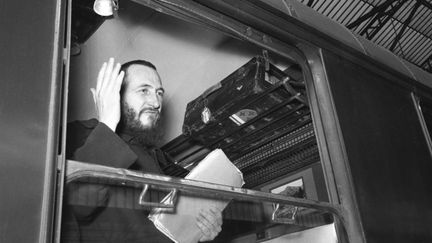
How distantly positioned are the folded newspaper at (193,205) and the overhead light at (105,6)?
50 centimetres

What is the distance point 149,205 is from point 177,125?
1.35 metres

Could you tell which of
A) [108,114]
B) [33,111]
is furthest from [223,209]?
[33,111]

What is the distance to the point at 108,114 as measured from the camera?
115 cm

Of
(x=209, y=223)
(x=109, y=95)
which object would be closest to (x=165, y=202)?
(x=209, y=223)

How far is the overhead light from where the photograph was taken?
1.13 meters

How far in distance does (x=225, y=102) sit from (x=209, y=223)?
2.72 ft

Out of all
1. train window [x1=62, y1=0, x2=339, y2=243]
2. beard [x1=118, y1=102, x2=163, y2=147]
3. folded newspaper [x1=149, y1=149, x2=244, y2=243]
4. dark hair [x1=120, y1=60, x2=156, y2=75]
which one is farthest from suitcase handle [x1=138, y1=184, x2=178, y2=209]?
dark hair [x1=120, y1=60, x2=156, y2=75]

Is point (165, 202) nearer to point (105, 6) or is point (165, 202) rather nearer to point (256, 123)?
point (105, 6)

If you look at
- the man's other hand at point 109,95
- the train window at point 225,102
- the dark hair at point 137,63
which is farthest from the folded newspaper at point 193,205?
the dark hair at point 137,63

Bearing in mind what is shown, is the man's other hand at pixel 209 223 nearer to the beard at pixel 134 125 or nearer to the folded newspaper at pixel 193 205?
the folded newspaper at pixel 193 205

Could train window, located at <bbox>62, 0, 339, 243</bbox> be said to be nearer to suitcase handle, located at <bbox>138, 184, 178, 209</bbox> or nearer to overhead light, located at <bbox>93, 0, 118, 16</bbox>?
overhead light, located at <bbox>93, 0, 118, 16</bbox>

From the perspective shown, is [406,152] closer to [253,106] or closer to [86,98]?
[253,106]

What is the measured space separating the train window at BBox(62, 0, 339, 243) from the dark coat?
200 mm

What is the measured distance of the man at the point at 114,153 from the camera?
Result: 863 mm
